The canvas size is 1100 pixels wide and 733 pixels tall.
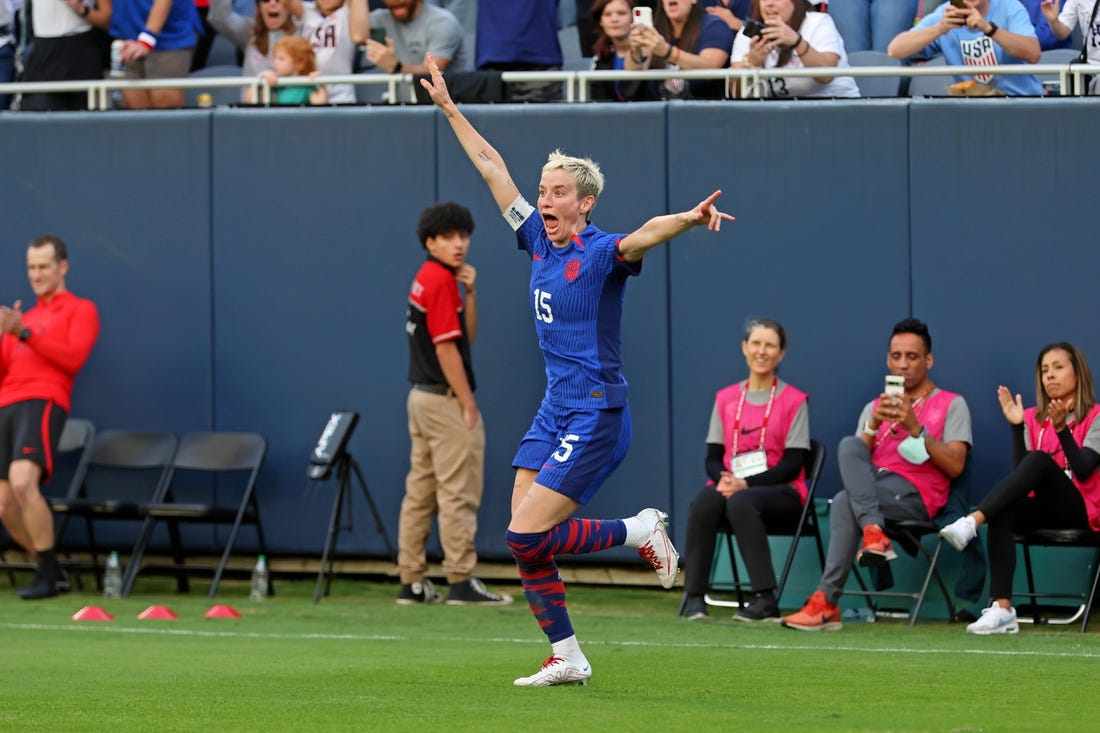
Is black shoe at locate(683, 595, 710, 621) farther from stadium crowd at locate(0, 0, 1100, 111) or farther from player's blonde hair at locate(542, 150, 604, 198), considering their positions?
player's blonde hair at locate(542, 150, 604, 198)

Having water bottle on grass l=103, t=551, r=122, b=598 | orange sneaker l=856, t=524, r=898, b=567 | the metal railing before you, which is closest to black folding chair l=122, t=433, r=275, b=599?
water bottle on grass l=103, t=551, r=122, b=598

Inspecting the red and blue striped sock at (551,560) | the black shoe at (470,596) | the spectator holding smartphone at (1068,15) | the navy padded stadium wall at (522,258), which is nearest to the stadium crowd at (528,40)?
the spectator holding smartphone at (1068,15)

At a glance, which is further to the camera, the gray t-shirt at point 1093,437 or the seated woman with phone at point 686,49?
the seated woman with phone at point 686,49

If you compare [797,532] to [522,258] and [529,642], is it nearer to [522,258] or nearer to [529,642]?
[529,642]

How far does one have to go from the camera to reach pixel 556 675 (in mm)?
7016

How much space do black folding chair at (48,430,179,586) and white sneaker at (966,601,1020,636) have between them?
5.63m

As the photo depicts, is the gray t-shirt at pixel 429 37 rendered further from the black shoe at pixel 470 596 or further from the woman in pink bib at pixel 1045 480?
the woman in pink bib at pixel 1045 480

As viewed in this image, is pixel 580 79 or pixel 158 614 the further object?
pixel 580 79

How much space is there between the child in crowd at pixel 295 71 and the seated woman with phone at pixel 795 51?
3.11 metres

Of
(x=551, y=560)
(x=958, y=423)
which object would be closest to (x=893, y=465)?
(x=958, y=423)

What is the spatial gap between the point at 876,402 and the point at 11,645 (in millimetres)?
5024

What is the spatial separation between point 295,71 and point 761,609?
5.44 m

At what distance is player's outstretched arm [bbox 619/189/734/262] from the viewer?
6512mm

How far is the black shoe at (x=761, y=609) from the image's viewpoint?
10266 millimetres
